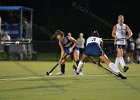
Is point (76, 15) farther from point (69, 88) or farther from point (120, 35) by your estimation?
point (69, 88)

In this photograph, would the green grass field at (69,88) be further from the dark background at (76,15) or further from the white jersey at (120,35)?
the dark background at (76,15)

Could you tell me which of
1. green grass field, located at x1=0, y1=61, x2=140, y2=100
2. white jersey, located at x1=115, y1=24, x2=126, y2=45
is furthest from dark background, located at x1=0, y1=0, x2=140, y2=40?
green grass field, located at x1=0, y1=61, x2=140, y2=100

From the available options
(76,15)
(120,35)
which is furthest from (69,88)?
(76,15)

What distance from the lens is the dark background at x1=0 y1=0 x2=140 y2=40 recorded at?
168 ft

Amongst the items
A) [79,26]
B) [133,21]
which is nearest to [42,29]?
[79,26]

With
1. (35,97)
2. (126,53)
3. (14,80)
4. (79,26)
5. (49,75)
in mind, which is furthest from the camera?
(79,26)

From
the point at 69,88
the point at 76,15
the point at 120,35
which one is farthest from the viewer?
the point at 76,15

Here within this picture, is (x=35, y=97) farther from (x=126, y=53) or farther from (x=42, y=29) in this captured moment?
(x=42, y=29)

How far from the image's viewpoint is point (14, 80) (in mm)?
17812

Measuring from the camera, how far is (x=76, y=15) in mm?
54344

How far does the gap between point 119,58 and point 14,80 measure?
4.84 m

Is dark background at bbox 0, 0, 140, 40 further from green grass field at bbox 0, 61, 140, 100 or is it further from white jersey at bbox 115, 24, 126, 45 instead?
green grass field at bbox 0, 61, 140, 100

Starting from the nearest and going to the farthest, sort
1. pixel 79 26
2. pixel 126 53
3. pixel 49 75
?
pixel 49 75 → pixel 126 53 → pixel 79 26

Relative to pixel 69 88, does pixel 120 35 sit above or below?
above
